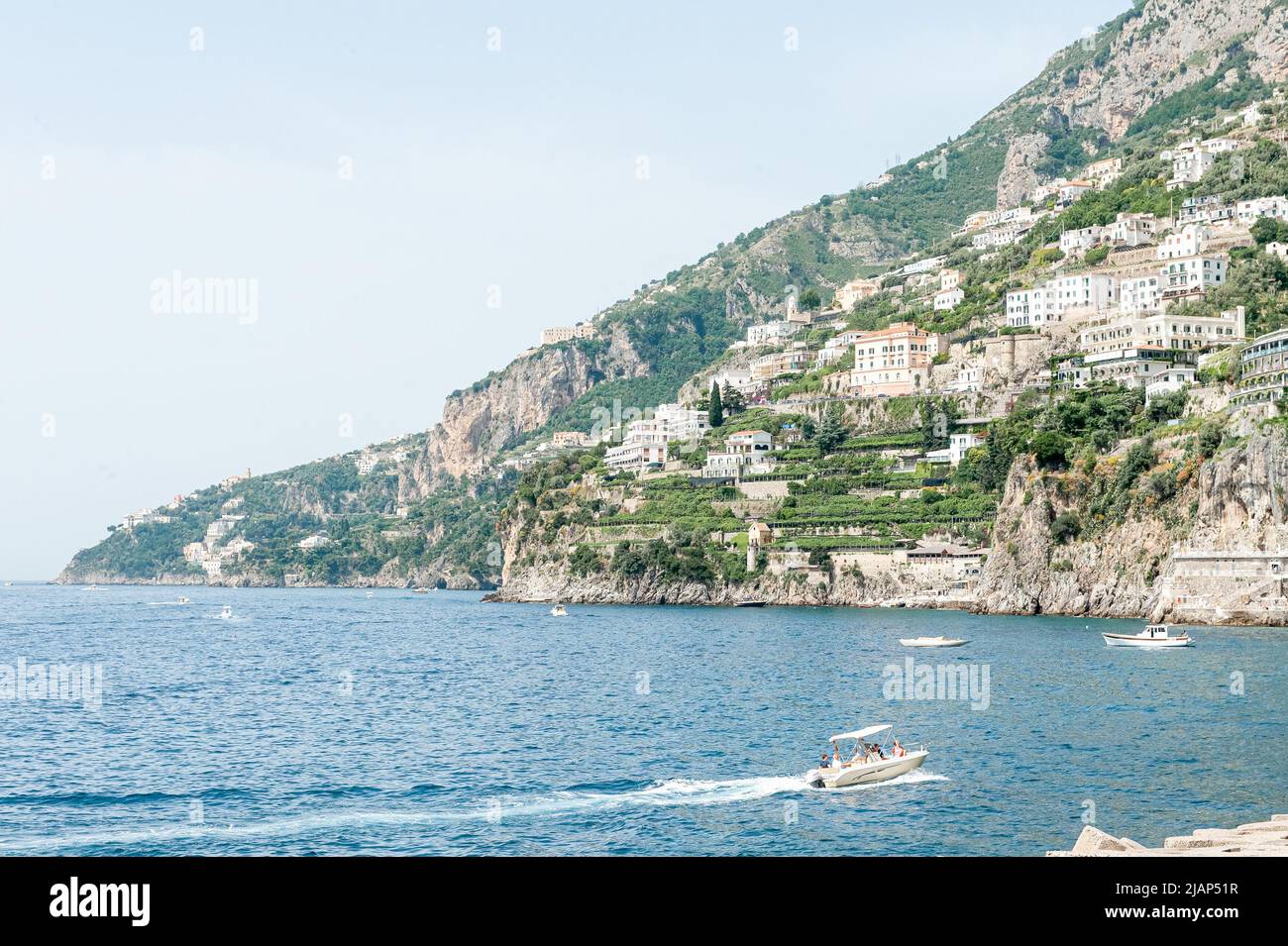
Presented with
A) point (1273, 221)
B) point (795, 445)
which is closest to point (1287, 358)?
point (1273, 221)

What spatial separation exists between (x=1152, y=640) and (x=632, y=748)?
127 feet

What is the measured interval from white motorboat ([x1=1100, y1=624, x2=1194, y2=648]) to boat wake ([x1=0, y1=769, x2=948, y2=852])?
3760cm

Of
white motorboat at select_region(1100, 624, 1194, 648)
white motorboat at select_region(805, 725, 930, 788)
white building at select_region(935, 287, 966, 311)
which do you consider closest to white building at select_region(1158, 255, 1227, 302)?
white building at select_region(935, 287, 966, 311)

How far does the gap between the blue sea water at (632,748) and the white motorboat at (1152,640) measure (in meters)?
1.39

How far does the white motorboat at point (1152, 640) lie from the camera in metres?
67.9

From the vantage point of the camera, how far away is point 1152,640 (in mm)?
68125

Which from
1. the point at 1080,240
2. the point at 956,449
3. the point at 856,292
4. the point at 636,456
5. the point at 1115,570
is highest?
the point at 856,292

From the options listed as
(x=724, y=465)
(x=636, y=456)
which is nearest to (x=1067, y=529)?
(x=724, y=465)

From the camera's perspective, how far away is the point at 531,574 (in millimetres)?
140875

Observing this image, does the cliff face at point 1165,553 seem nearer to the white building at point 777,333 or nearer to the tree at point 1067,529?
the tree at point 1067,529

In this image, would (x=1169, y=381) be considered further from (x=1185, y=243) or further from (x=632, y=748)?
(x=632, y=748)

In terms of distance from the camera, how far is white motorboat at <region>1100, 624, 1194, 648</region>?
223 ft

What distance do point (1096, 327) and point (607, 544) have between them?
5018cm
